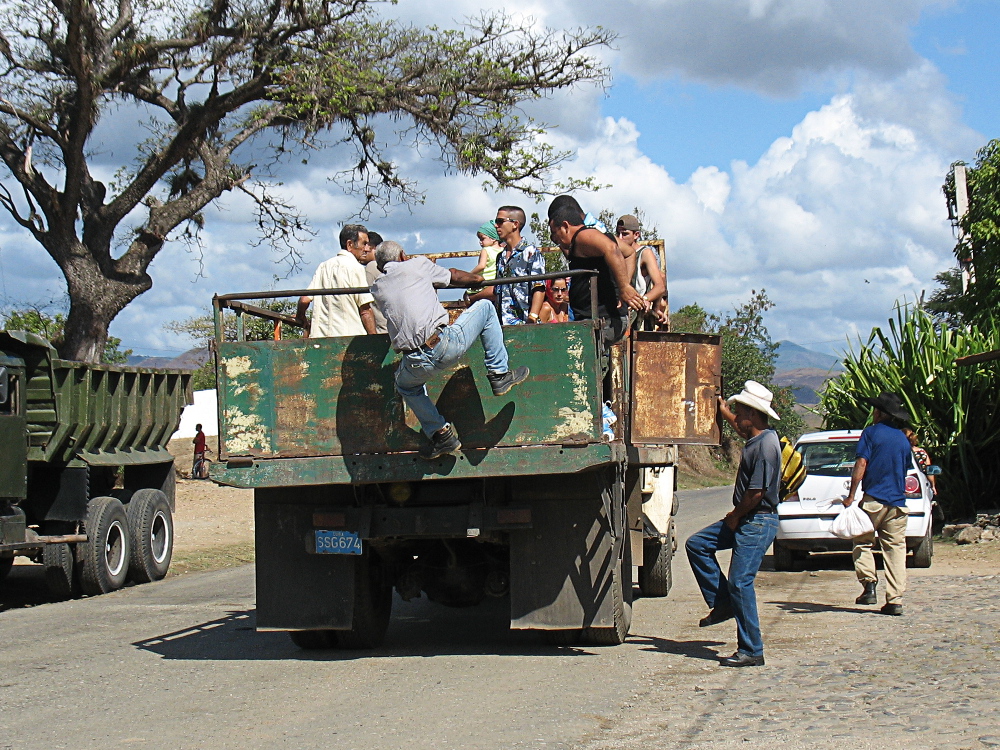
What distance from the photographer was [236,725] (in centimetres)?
576

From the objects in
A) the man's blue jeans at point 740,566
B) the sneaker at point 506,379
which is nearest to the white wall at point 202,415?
the man's blue jeans at point 740,566

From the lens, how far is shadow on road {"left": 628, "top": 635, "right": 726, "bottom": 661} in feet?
24.7

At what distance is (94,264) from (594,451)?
1601 cm

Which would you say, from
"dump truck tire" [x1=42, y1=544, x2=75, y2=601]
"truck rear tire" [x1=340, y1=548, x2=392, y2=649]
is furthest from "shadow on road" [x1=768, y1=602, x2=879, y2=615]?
"dump truck tire" [x1=42, y1=544, x2=75, y2=601]

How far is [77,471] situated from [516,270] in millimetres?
6045

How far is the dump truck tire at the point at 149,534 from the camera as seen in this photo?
13133 millimetres

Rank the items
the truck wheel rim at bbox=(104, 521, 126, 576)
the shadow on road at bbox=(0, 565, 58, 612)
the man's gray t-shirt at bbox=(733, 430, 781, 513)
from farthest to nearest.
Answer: the truck wheel rim at bbox=(104, 521, 126, 576), the shadow on road at bbox=(0, 565, 58, 612), the man's gray t-shirt at bbox=(733, 430, 781, 513)

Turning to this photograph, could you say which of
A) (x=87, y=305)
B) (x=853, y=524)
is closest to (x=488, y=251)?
(x=853, y=524)

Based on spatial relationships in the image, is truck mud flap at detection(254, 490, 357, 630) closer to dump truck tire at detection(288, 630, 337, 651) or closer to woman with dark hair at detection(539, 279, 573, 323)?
dump truck tire at detection(288, 630, 337, 651)

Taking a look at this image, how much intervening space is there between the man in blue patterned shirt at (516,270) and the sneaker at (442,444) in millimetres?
1097

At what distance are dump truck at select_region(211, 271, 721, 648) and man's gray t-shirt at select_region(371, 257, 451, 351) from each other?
1.05ft

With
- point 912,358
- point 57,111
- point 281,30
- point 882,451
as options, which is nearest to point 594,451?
point 882,451

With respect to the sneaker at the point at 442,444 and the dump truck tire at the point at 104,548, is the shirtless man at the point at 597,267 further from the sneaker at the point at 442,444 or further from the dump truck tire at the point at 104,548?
the dump truck tire at the point at 104,548

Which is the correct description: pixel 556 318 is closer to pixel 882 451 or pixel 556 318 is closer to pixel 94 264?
pixel 882 451
